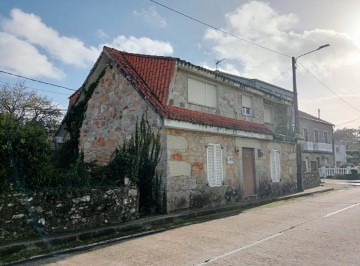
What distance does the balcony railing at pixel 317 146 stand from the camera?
38.4 m

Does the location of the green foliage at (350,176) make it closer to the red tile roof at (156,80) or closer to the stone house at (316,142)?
the stone house at (316,142)

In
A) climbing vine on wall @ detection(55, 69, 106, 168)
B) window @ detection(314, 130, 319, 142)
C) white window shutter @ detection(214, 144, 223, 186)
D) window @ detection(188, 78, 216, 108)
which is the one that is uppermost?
window @ detection(314, 130, 319, 142)

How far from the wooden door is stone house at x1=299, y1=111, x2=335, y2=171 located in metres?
22.8

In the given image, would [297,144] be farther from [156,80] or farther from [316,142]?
[316,142]

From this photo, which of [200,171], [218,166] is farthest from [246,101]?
[200,171]

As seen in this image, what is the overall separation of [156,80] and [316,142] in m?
32.8

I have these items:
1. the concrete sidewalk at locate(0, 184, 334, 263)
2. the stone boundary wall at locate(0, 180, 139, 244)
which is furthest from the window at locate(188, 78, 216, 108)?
the stone boundary wall at locate(0, 180, 139, 244)

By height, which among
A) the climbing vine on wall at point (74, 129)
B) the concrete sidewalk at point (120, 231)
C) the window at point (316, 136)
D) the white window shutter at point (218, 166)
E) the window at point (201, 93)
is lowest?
the concrete sidewalk at point (120, 231)

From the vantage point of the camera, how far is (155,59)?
14273mm

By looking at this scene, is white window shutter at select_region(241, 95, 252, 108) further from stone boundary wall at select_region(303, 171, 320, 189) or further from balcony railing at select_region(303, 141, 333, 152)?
balcony railing at select_region(303, 141, 333, 152)

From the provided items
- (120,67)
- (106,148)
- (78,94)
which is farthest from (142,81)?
(78,94)

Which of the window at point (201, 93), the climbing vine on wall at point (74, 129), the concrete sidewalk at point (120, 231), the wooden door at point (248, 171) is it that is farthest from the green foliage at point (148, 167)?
the wooden door at point (248, 171)

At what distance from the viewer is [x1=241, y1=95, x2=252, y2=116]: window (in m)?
17.5

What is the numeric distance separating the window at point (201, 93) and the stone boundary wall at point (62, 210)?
556cm
